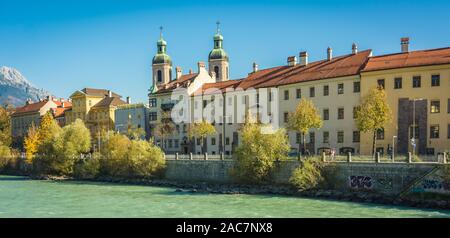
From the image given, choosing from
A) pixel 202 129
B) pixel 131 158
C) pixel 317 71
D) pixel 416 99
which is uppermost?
pixel 317 71

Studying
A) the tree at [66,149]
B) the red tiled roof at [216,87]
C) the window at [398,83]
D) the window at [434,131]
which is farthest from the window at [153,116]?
the window at [434,131]

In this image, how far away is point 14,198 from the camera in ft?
138

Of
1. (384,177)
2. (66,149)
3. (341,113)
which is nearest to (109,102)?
(66,149)

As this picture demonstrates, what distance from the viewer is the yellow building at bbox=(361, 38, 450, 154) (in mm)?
43688

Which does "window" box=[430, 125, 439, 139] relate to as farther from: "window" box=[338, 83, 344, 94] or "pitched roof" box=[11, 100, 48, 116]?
"pitched roof" box=[11, 100, 48, 116]

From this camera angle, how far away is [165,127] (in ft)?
234

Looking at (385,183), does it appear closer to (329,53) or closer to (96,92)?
(329,53)

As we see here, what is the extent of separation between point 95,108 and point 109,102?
332 centimetres

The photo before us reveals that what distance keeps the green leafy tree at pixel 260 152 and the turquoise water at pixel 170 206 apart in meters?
4.01

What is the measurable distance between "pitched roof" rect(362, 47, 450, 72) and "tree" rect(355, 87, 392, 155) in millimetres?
4265

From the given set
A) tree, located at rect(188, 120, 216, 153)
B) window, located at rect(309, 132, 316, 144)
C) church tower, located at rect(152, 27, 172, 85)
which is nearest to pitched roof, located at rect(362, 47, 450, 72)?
window, located at rect(309, 132, 316, 144)
